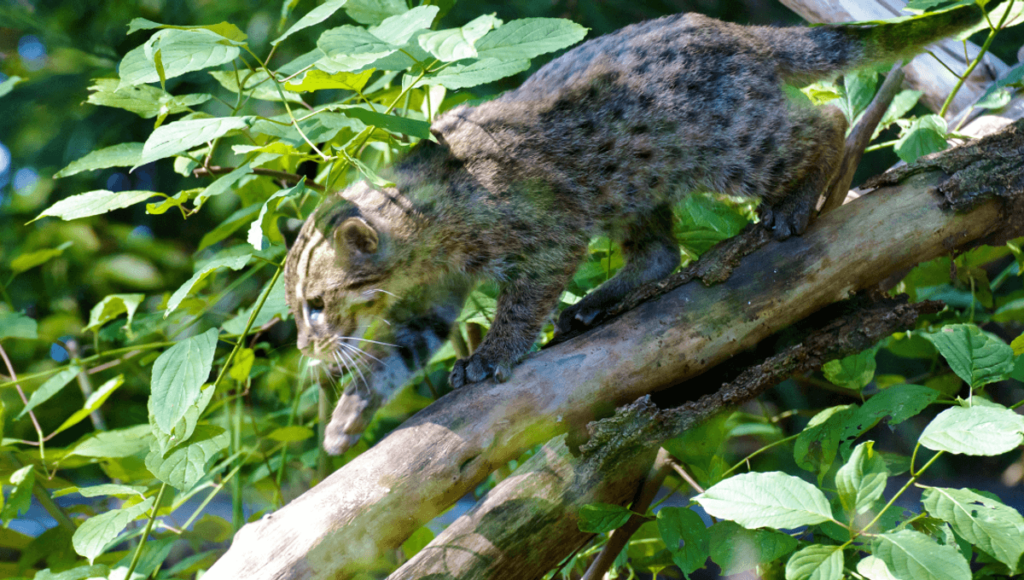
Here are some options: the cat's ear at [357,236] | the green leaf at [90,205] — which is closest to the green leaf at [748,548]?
the cat's ear at [357,236]

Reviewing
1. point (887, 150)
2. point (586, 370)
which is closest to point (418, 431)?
point (586, 370)

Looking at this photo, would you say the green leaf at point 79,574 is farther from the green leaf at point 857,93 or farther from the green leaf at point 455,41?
the green leaf at point 857,93

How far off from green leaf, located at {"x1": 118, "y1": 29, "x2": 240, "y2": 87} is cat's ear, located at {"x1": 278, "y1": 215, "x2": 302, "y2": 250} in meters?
0.95

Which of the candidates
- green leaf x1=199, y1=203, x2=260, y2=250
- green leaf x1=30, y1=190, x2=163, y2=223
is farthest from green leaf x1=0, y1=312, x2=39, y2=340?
green leaf x1=30, y1=190, x2=163, y2=223

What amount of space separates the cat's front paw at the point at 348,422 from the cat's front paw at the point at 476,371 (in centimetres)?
35

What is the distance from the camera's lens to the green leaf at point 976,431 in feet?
4.44

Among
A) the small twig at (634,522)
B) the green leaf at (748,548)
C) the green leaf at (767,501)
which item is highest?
the green leaf at (767,501)

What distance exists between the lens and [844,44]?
2400 millimetres

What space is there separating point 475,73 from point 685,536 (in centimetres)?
131

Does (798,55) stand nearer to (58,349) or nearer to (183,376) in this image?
(183,376)

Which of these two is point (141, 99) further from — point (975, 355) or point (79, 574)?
point (975, 355)

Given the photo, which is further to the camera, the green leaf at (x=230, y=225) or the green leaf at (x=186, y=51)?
the green leaf at (x=230, y=225)

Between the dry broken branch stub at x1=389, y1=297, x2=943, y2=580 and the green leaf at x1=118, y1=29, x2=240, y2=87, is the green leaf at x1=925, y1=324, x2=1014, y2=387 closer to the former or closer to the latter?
the dry broken branch stub at x1=389, y1=297, x2=943, y2=580

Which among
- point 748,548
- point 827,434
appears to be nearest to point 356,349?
point 748,548
